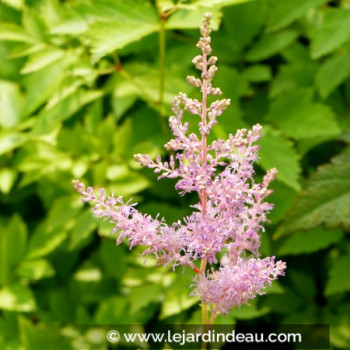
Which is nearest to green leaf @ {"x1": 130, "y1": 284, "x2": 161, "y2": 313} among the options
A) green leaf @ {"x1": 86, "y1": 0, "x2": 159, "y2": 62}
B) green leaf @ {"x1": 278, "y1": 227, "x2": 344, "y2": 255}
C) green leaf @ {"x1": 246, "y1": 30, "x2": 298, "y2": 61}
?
green leaf @ {"x1": 278, "y1": 227, "x2": 344, "y2": 255}

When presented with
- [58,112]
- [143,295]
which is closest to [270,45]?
[58,112]

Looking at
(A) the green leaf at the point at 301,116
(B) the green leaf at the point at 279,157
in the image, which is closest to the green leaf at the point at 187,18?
(B) the green leaf at the point at 279,157

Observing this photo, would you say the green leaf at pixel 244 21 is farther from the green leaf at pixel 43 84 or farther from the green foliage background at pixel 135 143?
the green leaf at pixel 43 84

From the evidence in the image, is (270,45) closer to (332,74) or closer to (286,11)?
(286,11)

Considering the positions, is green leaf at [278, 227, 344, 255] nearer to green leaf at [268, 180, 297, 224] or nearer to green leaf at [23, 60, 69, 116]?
green leaf at [268, 180, 297, 224]

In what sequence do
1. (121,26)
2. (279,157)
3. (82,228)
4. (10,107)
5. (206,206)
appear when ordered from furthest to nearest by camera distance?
1. (10,107)
2. (82,228)
3. (279,157)
4. (121,26)
5. (206,206)
